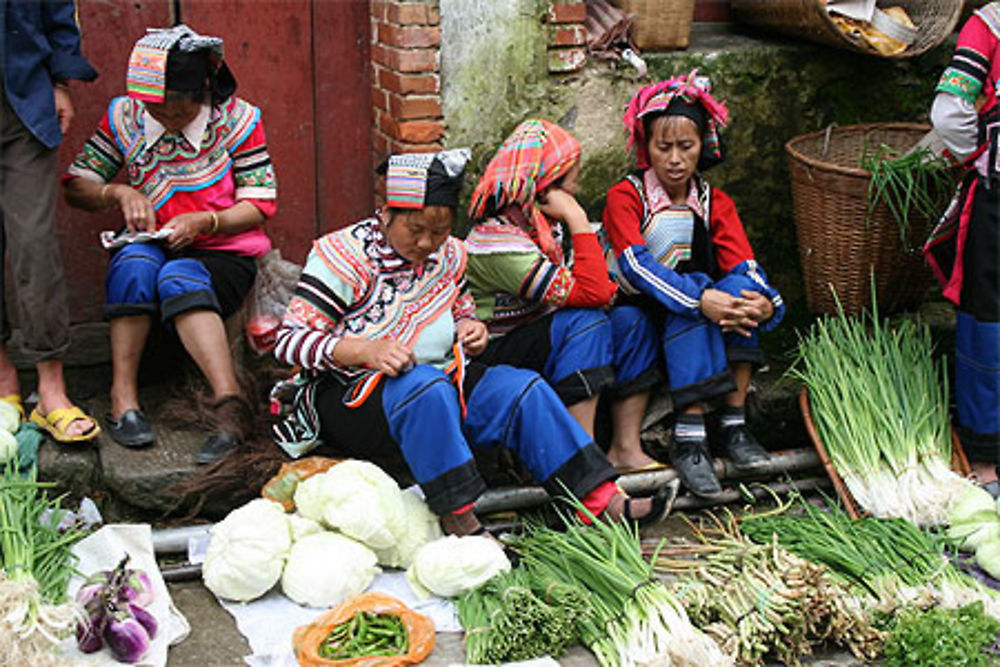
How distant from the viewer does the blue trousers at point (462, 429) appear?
388cm

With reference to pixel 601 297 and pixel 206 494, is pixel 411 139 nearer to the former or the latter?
pixel 601 297

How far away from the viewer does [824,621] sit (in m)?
3.60

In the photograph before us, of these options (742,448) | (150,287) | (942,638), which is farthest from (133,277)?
(942,638)

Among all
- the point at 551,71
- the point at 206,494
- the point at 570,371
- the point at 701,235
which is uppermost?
the point at 551,71

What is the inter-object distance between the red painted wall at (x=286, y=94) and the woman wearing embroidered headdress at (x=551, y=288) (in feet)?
3.50

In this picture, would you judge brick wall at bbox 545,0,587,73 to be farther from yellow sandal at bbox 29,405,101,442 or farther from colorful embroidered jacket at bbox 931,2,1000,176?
yellow sandal at bbox 29,405,101,442

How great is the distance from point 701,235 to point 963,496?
54.3 inches

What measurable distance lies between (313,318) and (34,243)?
3.24ft

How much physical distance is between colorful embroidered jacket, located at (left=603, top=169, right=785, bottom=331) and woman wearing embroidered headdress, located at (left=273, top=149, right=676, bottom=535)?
2.38 ft

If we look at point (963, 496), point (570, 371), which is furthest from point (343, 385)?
point (963, 496)

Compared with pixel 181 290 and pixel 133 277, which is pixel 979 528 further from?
pixel 133 277

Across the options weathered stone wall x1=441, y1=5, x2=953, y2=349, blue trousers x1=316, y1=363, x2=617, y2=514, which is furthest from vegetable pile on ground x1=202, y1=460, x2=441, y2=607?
weathered stone wall x1=441, y1=5, x2=953, y2=349

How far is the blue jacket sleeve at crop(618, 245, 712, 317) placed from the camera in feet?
14.8

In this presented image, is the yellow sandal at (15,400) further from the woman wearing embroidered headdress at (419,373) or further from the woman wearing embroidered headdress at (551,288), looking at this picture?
the woman wearing embroidered headdress at (551,288)
